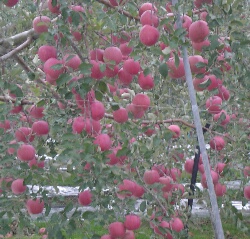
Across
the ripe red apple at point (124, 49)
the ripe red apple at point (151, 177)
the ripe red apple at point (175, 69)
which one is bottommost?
the ripe red apple at point (151, 177)

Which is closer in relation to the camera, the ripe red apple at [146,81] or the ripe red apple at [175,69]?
the ripe red apple at [175,69]

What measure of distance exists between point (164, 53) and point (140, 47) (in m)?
0.17

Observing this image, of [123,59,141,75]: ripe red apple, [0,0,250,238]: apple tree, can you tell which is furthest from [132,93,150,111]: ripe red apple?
[123,59,141,75]: ripe red apple

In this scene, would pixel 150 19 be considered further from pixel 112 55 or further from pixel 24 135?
pixel 24 135

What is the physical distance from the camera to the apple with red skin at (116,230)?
1.38 meters

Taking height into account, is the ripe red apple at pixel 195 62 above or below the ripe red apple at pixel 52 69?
above

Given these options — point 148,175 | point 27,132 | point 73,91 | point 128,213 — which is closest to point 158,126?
point 148,175

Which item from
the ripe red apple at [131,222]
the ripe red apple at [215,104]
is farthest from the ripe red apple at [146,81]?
the ripe red apple at [131,222]

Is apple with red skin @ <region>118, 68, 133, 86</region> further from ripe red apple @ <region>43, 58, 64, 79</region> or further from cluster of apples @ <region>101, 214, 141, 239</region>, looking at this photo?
cluster of apples @ <region>101, 214, 141, 239</region>

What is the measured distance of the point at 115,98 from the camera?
1282 mm

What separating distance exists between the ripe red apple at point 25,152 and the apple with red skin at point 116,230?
0.35 meters

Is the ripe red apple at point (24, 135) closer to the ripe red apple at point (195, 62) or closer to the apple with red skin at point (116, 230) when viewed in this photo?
the apple with red skin at point (116, 230)

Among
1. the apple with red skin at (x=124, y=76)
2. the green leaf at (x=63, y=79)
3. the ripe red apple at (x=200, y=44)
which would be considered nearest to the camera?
the green leaf at (x=63, y=79)

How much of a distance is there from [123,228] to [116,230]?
3 cm
